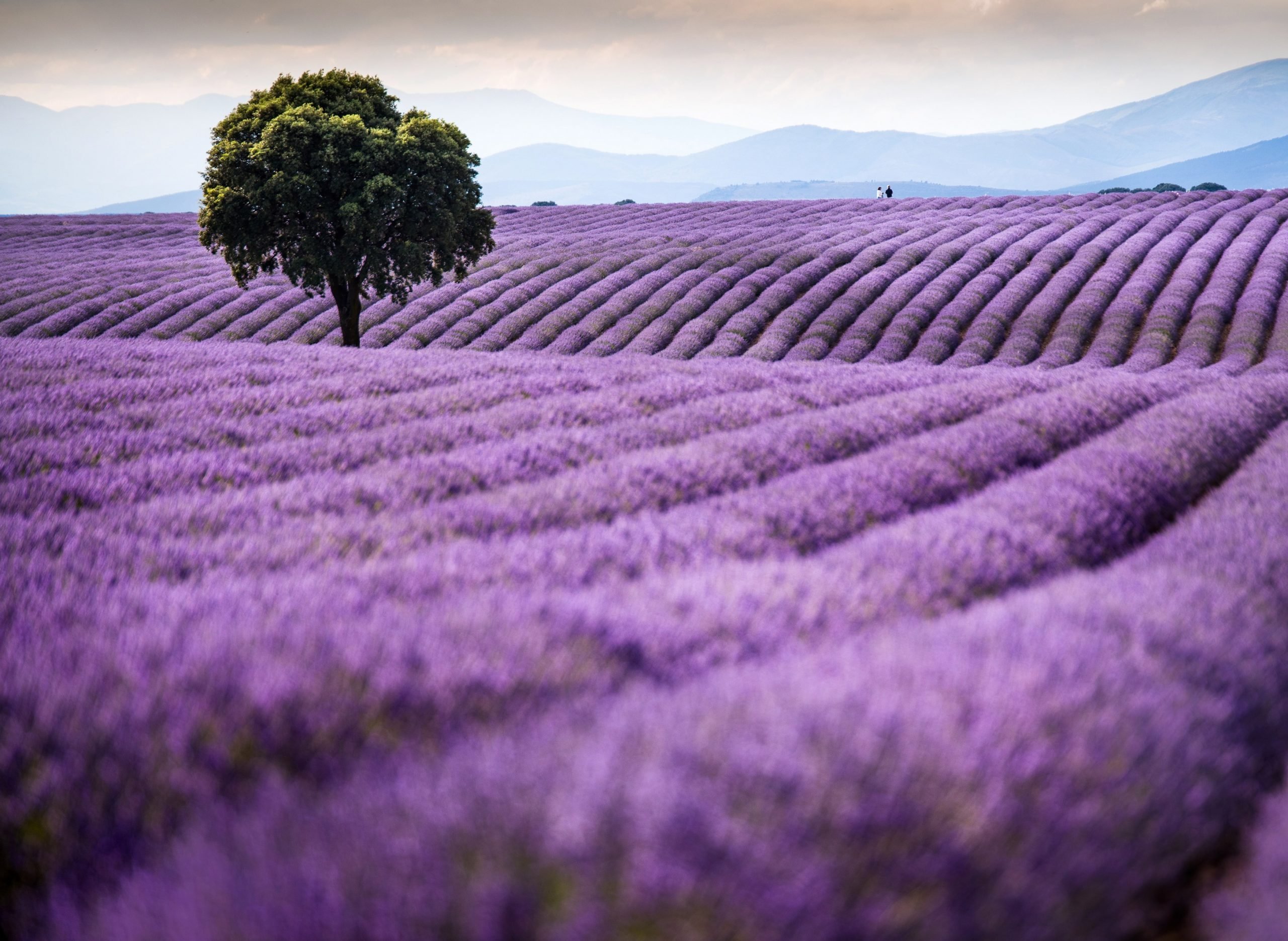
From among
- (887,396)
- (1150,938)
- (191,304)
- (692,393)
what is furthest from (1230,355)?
(191,304)

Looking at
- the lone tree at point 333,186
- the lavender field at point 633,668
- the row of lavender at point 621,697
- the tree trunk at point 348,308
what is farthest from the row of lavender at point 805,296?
the row of lavender at point 621,697

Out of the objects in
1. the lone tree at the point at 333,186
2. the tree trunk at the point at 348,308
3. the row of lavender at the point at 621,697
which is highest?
the lone tree at the point at 333,186

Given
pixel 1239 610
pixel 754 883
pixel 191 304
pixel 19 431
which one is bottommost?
pixel 1239 610

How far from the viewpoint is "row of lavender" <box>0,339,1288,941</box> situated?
1.27m

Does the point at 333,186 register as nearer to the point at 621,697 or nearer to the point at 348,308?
the point at 348,308

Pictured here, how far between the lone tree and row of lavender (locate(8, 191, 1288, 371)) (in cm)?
517

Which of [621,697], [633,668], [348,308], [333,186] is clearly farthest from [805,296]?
[621,697]

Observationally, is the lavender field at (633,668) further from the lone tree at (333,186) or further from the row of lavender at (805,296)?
the row of lavender at (805,296)

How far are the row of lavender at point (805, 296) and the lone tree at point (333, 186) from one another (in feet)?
17.0

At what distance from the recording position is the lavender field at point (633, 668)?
129 cm

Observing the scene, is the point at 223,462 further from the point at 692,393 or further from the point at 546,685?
the point at 692,393

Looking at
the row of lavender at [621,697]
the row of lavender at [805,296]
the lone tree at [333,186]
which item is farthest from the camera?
the row of lavender at [805,296]

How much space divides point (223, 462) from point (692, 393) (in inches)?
160

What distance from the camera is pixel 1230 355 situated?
69.6ft
